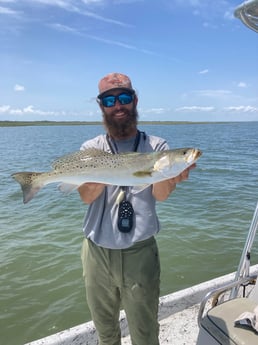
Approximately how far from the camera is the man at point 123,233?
329cm

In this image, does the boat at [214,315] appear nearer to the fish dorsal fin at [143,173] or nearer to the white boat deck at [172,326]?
the white boat deck at [172,326]

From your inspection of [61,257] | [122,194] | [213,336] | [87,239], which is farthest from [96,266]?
[61,257]

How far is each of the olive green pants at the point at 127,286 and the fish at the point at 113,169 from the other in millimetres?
628

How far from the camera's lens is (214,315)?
3.29 meters

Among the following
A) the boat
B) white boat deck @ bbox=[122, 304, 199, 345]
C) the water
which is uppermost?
the boat

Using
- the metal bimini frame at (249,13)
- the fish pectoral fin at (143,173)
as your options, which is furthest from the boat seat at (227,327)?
the metal bimini frame at (249,13)

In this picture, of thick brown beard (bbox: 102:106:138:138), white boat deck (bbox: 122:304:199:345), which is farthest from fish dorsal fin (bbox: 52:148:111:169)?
white boat deck (bbox: 122:304:199:345)

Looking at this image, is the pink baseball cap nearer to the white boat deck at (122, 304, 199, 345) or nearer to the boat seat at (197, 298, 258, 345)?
the boat seat at (197, 298, 258, 345)

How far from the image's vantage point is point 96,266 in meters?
3.46

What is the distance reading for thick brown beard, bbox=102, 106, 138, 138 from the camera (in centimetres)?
343

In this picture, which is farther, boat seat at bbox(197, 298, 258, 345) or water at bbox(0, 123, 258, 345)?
water at bbox(0, 123, 258, 345)

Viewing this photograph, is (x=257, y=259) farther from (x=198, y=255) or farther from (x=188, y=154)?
(x=188, y=154)

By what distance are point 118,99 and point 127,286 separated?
1731 millimetres

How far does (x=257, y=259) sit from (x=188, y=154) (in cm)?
643
